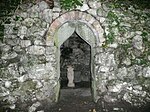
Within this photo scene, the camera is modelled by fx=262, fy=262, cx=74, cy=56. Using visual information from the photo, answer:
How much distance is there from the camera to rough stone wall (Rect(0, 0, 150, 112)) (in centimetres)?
638

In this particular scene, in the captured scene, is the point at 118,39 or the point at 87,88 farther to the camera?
the point at 87,88

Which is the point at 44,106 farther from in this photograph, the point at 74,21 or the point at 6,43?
the point at 74,21

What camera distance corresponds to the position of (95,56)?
660cm

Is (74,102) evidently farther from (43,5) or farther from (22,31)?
(43,5)

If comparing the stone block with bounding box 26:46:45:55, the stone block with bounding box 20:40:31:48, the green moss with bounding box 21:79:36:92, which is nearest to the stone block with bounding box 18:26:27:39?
the stone block with bounding box 20:40:31:48

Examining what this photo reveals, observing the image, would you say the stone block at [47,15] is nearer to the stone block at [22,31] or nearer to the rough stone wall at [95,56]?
the rough stone wall at [95,56]

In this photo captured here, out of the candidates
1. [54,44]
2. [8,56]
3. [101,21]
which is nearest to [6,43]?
[8,56]

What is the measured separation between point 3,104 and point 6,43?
148 cm

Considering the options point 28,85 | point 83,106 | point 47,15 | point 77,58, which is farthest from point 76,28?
point 77,58

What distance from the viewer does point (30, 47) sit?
21.0ft

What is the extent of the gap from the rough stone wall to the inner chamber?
3389 millimetres

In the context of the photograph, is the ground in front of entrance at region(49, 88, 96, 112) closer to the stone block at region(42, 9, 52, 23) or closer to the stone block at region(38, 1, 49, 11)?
the stone block at region(42, 9, 52, 23)

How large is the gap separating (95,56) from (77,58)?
349cm

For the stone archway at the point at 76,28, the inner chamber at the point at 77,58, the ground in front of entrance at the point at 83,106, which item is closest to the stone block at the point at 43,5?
the stone archway at the point at 76,28
